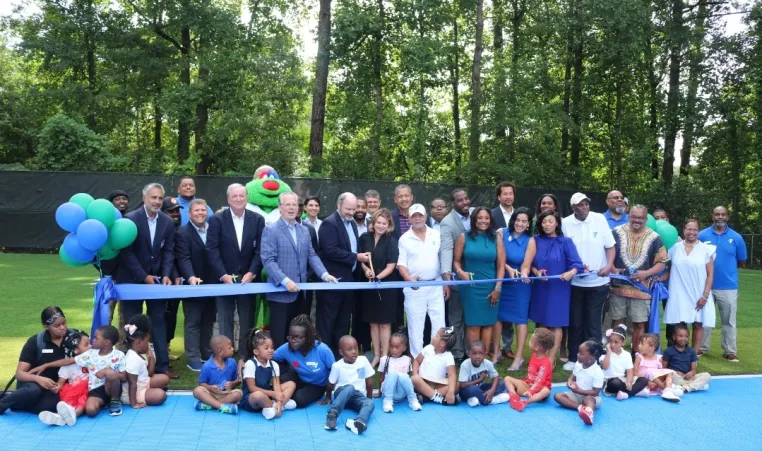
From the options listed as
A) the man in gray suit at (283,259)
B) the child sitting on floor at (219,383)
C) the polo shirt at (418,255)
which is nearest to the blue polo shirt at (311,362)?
the child sitting on floor at (219,383)

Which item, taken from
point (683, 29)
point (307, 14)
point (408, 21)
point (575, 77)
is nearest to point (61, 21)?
point (307, 14)

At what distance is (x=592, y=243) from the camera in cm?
685

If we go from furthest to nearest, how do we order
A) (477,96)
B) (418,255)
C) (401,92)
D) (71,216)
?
1. (401,92)
2. (477,96)
3. (418,255)
4. (71,216)

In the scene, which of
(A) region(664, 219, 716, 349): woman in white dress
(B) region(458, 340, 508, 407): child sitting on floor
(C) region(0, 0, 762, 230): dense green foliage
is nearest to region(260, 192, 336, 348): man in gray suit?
(B) region(458, 340, 508, 407): child sitting on floor

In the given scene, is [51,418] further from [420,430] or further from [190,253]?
[420,430]

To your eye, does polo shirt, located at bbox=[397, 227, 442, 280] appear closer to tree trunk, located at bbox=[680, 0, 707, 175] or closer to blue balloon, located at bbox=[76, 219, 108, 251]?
blue balloon, located at bbox=[76, 219, 108, 251]

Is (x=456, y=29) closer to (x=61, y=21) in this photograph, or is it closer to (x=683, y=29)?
(x=683, y=29)

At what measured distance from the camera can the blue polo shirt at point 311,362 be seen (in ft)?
18.1

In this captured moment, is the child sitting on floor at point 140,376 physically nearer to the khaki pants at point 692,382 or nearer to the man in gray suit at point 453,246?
the man in gray suit at point 453,246

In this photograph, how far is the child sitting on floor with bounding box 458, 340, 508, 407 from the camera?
5.63 m

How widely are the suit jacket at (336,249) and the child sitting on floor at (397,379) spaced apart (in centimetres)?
114

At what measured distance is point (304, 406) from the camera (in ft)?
17.9

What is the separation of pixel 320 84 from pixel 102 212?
50.7 ft

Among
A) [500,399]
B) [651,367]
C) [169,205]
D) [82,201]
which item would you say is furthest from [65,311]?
[651,367]
